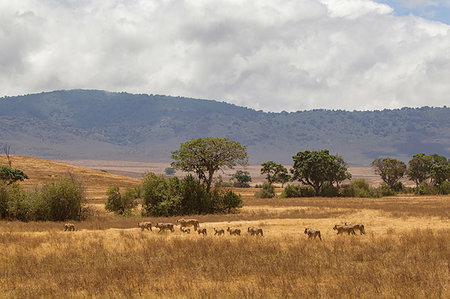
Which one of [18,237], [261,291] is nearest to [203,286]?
[261,291]

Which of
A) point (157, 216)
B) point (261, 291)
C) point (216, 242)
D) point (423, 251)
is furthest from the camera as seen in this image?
point (157, 216)

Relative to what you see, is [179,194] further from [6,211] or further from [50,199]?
[6,211]

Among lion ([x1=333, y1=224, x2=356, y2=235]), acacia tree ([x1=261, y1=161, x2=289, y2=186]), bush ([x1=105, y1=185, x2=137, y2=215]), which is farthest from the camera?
acacia tree ([x1=261, y1=161, x2=289, y2=186])

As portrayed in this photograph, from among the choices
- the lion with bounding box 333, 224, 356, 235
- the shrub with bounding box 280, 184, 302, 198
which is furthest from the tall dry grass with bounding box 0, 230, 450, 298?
the shrub with bounding box 280, 184, 302, 198

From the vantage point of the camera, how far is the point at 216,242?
78.0 ft

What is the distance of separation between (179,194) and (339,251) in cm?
3088

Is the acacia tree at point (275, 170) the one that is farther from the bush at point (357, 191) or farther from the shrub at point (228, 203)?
the shrub at point (228, 203)

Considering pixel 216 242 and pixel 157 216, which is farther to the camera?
pixel 157 216

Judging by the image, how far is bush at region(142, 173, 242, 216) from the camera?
48.4m

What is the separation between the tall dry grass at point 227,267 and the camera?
14031 millimetres

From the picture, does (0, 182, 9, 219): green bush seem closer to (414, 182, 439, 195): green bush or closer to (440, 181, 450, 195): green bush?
(414, 182, 439, 195): green bush

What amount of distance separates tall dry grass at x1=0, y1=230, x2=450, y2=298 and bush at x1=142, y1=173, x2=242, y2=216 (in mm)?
23046

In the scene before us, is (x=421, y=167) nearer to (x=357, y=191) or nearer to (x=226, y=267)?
(x=357, y=191)

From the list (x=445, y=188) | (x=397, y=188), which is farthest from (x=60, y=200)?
(x=397, y=188)
